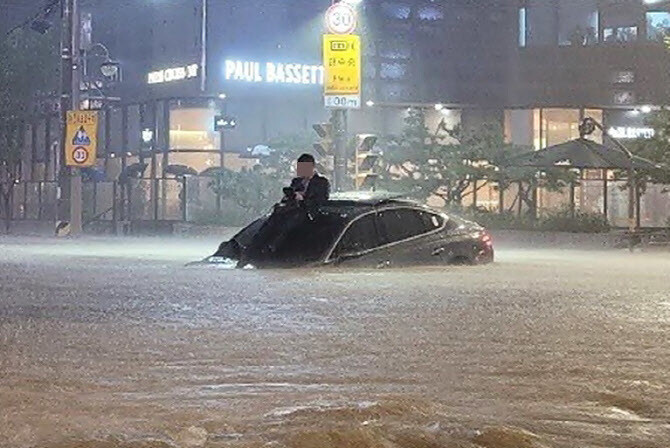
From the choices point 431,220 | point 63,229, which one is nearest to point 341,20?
point 431,220

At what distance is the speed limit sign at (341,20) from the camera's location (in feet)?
76.0

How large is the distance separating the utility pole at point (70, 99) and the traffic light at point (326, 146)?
1374 centimetres

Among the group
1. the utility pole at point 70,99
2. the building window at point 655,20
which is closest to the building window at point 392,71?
the building window at point 655,20

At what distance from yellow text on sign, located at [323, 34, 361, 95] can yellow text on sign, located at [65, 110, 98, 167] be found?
12585mm

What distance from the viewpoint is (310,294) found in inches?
503

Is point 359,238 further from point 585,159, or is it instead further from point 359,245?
point 585,159

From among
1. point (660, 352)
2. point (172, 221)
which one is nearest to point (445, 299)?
point (660, 352)

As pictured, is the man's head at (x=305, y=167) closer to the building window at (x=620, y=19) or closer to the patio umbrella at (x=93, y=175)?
the patio umbrella at (x=93, y=175)

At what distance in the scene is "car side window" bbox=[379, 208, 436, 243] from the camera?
56.3ft

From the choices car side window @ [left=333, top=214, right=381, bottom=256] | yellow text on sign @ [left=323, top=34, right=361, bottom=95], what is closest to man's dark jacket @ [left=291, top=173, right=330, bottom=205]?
car side window @ [left=333, top=214, right=381, bottom=256]

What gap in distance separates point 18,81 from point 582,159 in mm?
28950

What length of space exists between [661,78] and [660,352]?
1751 inches

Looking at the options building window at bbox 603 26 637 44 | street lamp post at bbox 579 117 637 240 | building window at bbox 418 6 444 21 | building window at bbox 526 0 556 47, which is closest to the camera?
street lamp post at bbox 579 117 637 240

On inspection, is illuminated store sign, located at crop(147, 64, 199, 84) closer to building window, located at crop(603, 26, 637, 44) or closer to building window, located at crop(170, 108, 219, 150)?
building window, located at crop(170, 108, 219, 150)
